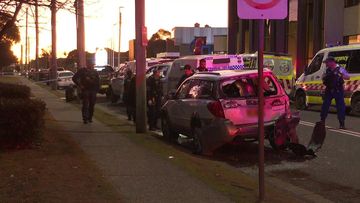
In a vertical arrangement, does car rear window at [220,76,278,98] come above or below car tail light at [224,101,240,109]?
above

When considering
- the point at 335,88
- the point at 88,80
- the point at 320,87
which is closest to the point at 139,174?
the point at 88,80

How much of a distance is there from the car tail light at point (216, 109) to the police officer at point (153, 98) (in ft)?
14.4

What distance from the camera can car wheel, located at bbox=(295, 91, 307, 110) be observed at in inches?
Answer: 836

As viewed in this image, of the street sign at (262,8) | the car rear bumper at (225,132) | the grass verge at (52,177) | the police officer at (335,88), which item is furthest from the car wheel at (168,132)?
the street sign at (262,8)

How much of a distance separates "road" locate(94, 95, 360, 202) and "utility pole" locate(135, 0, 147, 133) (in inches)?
92.0

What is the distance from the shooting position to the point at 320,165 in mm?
9711

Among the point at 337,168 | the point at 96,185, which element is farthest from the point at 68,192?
the point at 337,168

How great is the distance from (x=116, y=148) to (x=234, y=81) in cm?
247

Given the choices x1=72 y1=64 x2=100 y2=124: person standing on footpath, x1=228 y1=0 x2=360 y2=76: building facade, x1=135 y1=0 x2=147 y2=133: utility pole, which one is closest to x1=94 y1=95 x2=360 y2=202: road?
x1=135 y1=0 x2=147 y2=133: utility pole

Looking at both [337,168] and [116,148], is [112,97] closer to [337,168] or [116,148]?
[116,148]

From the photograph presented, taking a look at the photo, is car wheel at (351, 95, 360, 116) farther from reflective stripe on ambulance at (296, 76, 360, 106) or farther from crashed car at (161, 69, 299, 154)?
crashed car at (161, 69, 299, 154)

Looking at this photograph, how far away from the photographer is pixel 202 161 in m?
9.65

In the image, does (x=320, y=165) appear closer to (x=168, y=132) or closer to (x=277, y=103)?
(x=277, y=103)

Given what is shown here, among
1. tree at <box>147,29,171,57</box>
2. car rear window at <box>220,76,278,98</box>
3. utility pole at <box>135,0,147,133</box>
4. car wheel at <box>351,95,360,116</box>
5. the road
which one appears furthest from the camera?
tree at <box>147,29,171,57</box>
